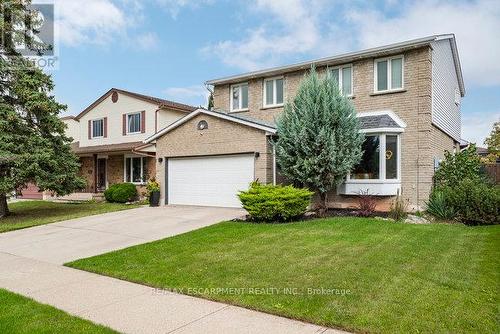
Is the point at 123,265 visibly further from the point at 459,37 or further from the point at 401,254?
the point at 459,37

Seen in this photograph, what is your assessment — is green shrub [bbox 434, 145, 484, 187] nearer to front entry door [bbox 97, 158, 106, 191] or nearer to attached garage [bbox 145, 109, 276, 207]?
attached garage [bbox 145, 109, 276, 207]

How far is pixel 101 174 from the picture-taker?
25.0m

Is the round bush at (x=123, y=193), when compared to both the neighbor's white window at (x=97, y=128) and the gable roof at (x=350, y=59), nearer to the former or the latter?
the neighbor's white window at (x=97, y=128)

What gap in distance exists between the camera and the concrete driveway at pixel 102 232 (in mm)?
8766

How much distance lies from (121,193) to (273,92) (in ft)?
33.2

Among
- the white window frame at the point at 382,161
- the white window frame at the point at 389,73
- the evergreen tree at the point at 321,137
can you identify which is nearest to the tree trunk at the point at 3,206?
the evergreen tree at the point at 321,137

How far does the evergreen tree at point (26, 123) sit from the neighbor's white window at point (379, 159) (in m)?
11.8

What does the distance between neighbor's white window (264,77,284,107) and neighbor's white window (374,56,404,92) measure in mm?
4307

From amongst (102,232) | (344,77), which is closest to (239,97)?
(344,77)

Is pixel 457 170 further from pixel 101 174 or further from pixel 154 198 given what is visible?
pixel 101 174

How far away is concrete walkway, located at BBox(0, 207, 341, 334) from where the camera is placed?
4324 millimetres

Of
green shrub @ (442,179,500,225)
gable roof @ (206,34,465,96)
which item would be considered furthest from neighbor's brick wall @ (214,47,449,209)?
green shrub @ (442,179,500,225)

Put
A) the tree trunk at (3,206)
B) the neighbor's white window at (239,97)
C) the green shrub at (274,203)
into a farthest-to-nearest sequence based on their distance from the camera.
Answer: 1. the neighbor's white window at (239,97)
2. the tree trunk at (3,206)
3. the green shrub at (274,203)

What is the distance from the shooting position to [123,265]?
7066mm
